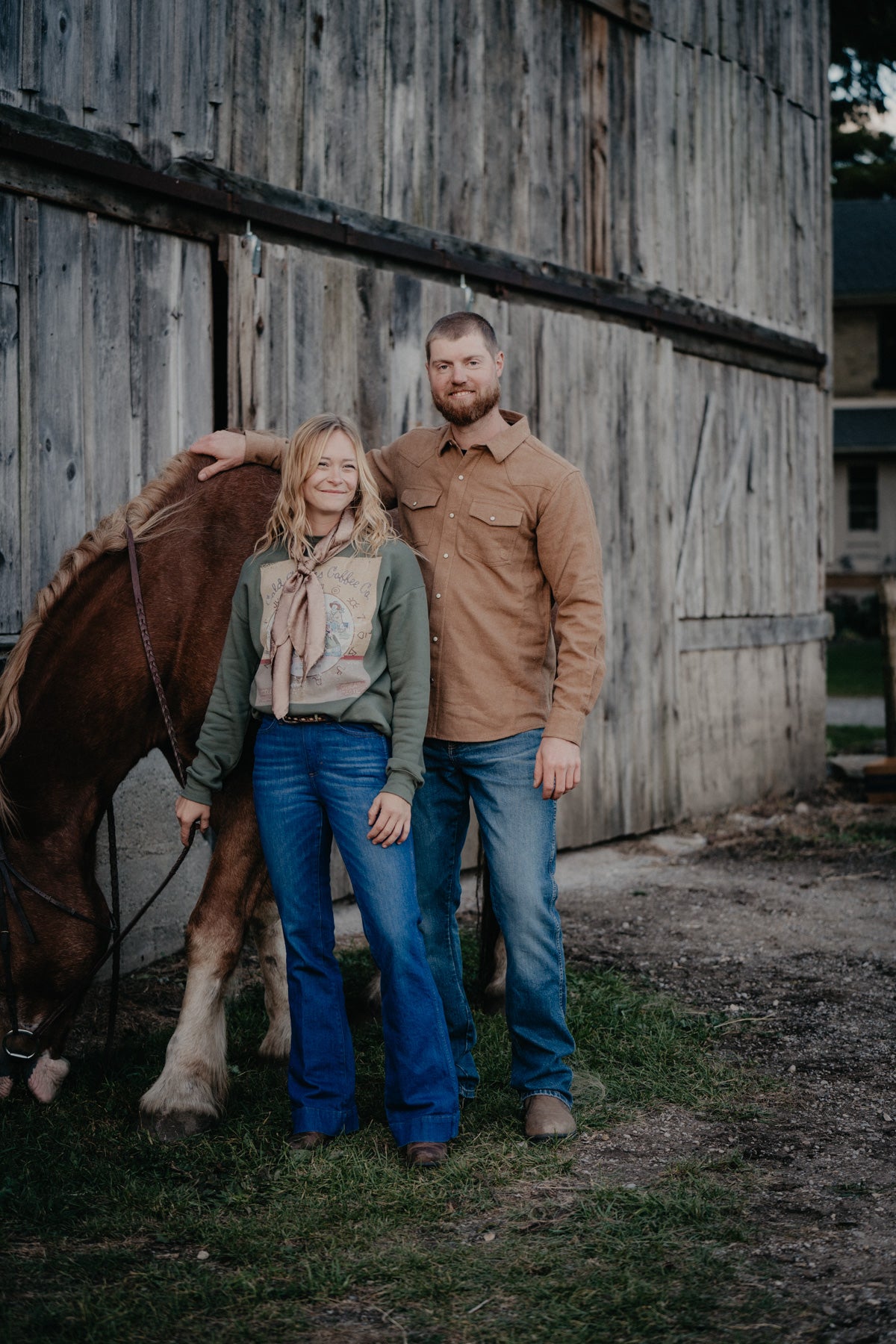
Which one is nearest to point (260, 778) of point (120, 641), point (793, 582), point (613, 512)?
point (120, 641)

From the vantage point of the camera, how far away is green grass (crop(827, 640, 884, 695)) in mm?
15647

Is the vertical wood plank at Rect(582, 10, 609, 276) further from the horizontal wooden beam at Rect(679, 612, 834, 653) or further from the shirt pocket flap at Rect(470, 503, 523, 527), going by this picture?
the shirt pocket flap at Rect(470, 503, 523, 527)

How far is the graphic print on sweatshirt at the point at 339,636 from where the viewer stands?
288 cm

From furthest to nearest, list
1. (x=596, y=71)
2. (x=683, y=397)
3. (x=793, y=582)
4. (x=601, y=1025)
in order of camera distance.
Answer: (x=793, y=582)
(x=683, y=397)
(x=596, y=71)
(x=601, y=1025)

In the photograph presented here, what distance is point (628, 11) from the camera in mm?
6832

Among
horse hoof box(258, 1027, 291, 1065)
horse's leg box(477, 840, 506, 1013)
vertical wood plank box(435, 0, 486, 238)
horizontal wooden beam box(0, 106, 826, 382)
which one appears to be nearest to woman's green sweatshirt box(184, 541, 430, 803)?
horse hoof box(258, 1027, 291, 1065)

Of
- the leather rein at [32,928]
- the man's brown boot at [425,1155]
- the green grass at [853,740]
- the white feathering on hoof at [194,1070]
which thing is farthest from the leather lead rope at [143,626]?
the green grass at [853,740]

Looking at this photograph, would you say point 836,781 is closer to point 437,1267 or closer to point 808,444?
point 808,444

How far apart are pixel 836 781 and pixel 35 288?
259 inches

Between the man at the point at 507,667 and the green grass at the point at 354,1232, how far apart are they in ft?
1.10

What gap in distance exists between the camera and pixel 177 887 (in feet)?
16.0

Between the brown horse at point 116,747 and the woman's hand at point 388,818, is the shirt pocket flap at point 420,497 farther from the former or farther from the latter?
the woman's hand at point 388,818

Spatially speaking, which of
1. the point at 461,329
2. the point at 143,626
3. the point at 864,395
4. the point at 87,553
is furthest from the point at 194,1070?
the point at 864,395

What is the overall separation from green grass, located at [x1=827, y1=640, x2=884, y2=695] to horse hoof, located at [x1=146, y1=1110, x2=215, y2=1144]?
33.6ft
